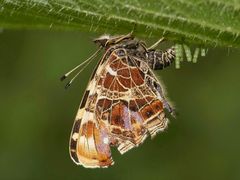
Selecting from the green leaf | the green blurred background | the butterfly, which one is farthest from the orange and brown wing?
the green blurred background

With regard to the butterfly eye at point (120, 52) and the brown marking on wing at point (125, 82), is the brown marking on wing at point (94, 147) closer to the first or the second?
the brown marking on wing at point (125, 82)

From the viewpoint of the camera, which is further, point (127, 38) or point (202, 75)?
point (202, 75)

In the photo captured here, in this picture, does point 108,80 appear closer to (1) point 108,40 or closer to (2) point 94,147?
(1) point 108,40

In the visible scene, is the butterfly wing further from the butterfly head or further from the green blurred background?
the green blurred background

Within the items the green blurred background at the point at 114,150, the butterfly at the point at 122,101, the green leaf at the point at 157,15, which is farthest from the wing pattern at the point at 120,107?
the green blurred background at the point at 114,150

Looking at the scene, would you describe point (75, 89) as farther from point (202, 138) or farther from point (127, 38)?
point (127, 38)

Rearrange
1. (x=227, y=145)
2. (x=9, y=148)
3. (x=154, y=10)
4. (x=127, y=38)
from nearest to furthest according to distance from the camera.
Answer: (x=154, y=10) < (x=127, y=38) < (x=227, y=145) < (x=9, y=148)

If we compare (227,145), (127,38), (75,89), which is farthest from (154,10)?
(75,89)
